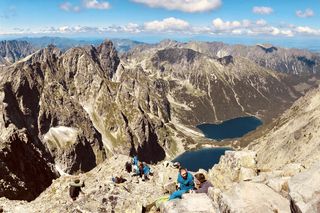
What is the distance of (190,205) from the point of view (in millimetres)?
29203

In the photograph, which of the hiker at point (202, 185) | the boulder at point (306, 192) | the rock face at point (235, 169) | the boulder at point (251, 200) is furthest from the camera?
the rock face at point (235, 169)

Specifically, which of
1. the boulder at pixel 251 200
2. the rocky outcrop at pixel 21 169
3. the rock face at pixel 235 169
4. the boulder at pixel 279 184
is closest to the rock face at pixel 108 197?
the boulder at pixel 251 200

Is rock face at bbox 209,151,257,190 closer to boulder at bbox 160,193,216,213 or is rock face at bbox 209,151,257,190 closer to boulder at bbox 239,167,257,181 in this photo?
boulder at bbox 239,167,257,181

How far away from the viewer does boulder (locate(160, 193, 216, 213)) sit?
28594mm

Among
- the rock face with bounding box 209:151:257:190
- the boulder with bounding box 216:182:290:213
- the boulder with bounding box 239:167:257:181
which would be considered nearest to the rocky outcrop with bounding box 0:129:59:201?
the rock face with bounding box 209:151:257:190

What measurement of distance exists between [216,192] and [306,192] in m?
8.50

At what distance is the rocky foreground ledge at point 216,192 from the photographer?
2509 centimetres

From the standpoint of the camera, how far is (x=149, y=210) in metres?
38.7

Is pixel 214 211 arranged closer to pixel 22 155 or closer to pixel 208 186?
pixel 208 186

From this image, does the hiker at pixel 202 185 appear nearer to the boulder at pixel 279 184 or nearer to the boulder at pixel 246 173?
the boulder at pixel 279 184

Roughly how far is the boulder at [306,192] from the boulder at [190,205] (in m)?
6.93

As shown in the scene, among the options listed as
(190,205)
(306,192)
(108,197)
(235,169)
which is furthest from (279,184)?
(108,197)

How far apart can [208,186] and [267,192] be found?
21.1 ft

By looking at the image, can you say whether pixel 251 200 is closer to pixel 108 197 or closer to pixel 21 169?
pixel 108 197
